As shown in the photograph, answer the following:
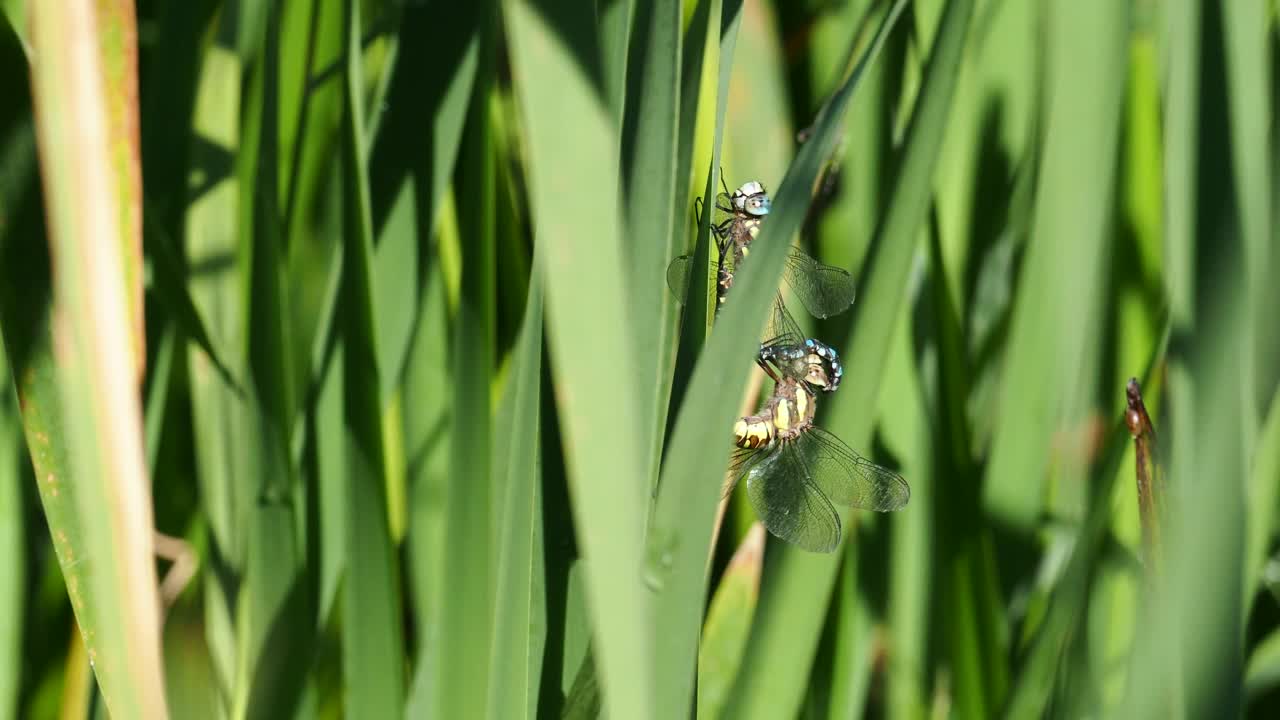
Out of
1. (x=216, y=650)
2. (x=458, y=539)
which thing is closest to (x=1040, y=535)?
(x=458, y=539)

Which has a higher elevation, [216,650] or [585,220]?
[585,220]

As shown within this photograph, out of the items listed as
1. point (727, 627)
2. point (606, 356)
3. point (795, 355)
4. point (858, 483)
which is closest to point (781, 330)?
point (795, 355)

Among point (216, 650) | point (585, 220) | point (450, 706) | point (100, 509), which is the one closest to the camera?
point (585, 220)

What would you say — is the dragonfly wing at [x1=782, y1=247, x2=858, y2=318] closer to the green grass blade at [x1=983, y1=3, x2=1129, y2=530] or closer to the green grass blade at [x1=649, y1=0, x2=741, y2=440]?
the green grass blade at [x1=983, y1=3, x2=1129, y2=530]

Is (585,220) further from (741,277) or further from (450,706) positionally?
(450,706)

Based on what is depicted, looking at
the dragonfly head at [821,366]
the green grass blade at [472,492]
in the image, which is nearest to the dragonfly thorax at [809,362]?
the dragonfly head at [821,366]

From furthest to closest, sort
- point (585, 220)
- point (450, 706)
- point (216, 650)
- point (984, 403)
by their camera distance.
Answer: point (984, 403)
point (216, 650)
point (450, 706)
point (585, 220)

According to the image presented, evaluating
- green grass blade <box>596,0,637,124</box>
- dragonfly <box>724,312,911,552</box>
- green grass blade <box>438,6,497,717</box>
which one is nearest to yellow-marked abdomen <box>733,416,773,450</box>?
dragonfly <box>724,312,911,552</box>
